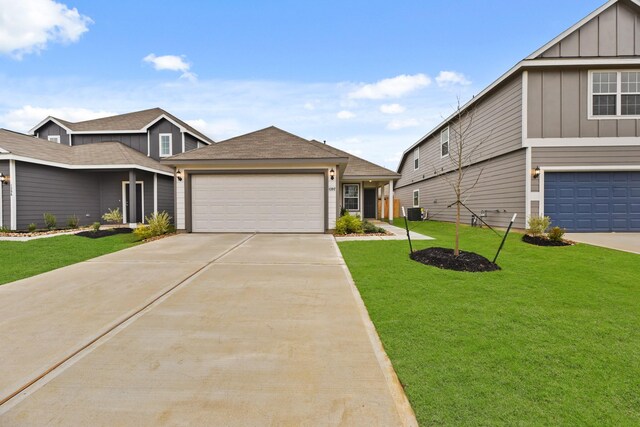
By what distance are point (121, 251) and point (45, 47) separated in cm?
1413

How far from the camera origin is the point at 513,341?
9.00 feet

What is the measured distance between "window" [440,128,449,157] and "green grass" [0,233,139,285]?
16030 millimetres

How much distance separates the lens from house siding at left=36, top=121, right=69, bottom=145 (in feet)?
57.9

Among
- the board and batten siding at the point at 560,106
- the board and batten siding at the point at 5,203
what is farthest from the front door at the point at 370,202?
the board and batten siding at the point at 5,203

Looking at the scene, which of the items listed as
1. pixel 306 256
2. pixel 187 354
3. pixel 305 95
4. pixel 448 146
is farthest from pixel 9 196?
pixel 448 146

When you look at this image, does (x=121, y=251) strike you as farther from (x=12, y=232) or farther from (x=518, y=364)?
(x=518, y=364)

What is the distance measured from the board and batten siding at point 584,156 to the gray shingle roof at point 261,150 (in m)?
7.16

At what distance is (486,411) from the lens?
1.81 meters

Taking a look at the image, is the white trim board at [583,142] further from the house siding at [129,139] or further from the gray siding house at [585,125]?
the house siding at [129,139]

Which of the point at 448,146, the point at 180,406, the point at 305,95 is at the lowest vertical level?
the point at 180,406

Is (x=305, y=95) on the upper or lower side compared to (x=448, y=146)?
upper

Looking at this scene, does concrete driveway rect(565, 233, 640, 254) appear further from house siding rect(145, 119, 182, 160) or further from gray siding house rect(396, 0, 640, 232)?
house siding rect(145, 119, 182, 160)

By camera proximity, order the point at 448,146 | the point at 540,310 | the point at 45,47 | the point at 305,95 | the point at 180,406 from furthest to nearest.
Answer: the point at 305,95 → the point at 448,146 → the point at 45,47 → the point at 540,310 → the point at 180,406

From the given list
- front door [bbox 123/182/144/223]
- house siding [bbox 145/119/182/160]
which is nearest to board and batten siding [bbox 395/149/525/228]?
house siding [bbox 145/119/182/160]
